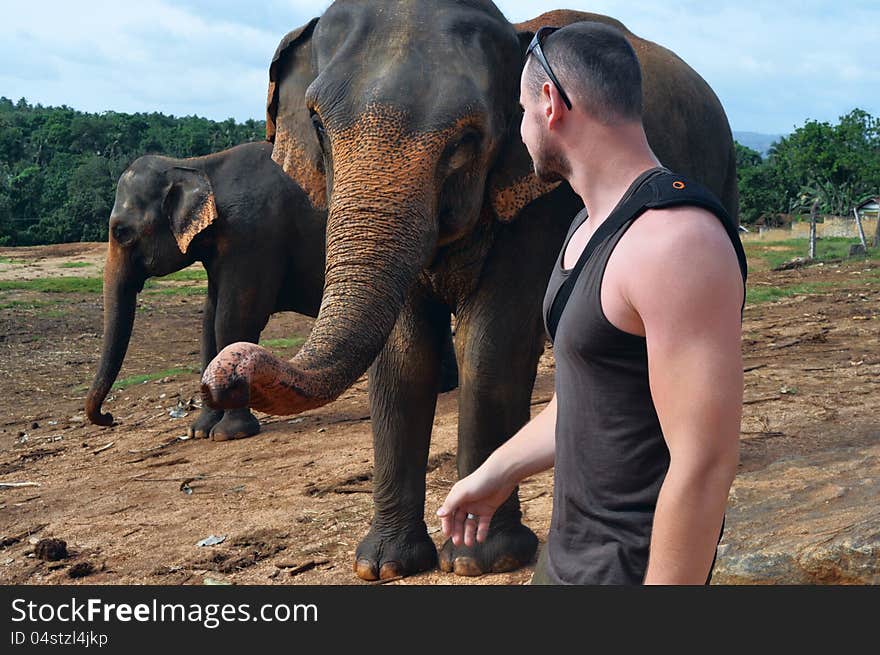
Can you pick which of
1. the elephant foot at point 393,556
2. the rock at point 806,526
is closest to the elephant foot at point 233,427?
the elephant foot at point 393,556

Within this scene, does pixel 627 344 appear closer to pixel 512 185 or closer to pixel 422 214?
pixel 422 214

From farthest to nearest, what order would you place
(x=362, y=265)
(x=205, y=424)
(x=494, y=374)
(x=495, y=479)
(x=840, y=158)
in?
(x=840, y=158) → (x=205, y=424) → (x=494, y=374) → (x=362, y=265) → (x=495, y=479)

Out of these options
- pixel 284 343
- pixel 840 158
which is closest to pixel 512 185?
pixel 284 343

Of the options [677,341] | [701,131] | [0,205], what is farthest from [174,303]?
[0,205]

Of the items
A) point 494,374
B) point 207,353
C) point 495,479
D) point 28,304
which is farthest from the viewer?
point 28,304

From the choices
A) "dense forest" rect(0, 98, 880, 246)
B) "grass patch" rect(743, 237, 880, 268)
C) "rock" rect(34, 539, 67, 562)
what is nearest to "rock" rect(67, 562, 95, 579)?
"rock" rect(34, 539, 67, 562)

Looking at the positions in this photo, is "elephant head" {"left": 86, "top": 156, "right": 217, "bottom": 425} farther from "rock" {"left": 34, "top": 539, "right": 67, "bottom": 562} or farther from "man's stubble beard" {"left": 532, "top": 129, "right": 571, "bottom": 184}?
"man's stubble beard" {"left": 532, "top": 129, "right": 571, "bottom": 184}

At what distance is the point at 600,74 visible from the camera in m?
2.06

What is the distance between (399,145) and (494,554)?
186cm

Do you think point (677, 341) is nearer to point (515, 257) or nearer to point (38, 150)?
point (515, 257)

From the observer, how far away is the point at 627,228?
1.93 metres

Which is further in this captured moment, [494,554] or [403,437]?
[403,437]

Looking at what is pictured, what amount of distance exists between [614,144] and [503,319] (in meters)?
2.55

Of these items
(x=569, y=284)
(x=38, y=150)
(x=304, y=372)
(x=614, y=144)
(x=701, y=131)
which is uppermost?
(x=38, y=150)
